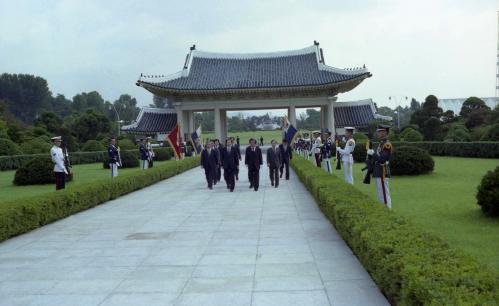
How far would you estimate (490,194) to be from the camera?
766 centimetres

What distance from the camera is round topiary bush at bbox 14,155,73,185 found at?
55.0 ft

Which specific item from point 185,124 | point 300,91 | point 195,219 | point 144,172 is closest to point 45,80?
point 185,124

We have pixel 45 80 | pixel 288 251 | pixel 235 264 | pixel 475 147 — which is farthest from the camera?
pixel 45 80

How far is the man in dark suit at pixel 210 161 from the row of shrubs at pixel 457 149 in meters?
10.9

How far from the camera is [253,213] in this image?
9.50 m

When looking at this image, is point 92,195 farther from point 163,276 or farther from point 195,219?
point 163,276

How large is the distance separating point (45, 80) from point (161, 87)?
6349 centimetres

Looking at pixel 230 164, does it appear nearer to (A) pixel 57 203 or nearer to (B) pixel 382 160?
(A) pixel 57 203

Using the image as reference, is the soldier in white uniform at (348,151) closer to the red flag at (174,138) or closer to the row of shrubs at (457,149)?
the row of shrubs at (457,149)

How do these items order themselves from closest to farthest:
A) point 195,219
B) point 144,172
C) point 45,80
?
1. point 195,219
2. point 144,172
3. point 45,80

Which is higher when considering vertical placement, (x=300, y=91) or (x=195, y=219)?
(x=300, y=91)

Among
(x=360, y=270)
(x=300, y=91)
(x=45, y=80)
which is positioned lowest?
(x=360, y=270)

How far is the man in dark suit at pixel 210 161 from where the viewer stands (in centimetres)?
1427

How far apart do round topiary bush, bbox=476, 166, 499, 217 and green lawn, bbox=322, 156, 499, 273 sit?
18cm
